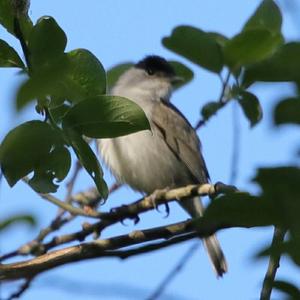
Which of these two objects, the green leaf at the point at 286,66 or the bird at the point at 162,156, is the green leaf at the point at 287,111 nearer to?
the green leaf at the point at 286,66

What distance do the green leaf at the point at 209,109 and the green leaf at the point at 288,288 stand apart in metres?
2.23

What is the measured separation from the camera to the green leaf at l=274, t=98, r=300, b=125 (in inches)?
33.0

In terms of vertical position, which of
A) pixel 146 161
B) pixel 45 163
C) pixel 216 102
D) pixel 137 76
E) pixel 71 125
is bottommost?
pixel 146 161

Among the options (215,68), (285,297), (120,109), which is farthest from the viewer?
(215,68)

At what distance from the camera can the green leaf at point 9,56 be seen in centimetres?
176

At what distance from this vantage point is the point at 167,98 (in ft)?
28.2

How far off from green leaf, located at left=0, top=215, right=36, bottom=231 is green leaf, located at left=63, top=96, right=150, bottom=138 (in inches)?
9.8

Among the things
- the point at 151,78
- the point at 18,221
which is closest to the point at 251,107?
the point at 18,221

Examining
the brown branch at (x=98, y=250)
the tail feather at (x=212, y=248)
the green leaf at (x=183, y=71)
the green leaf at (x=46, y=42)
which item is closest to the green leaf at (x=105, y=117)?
the green leaf at (x=46, y=42)

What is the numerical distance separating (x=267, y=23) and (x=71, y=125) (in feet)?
3.42

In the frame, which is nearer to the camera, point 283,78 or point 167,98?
point 283,78

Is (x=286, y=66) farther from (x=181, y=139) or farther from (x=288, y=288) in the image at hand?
(x=181, y=139)

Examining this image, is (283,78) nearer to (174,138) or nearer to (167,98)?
(174,138)

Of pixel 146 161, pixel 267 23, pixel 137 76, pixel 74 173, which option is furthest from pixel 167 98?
pixel 267 23
